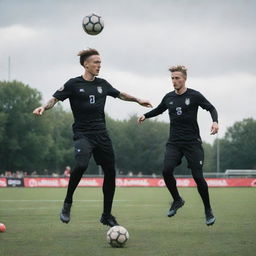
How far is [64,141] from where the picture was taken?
117m

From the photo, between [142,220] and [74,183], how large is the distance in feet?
14.4

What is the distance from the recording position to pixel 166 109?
13.7m

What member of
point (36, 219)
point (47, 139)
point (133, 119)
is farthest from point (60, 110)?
point (36, 219)

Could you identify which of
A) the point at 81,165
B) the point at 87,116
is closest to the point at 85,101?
the point at 87,116

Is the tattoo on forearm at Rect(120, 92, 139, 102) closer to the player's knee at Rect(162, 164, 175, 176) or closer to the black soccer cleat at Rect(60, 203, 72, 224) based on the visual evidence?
the player's knee at Rect(162, 164, 175, 176)

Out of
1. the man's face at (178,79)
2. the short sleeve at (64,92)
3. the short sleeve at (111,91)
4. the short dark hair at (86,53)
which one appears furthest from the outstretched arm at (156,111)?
the short sleeve at (64,92)

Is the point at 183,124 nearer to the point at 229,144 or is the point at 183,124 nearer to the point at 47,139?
the point at 47,139

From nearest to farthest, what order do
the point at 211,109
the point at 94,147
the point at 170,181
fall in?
the point at 94,147 < the point at 211,109 < the point at 170,181

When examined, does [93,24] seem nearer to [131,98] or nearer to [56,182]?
[131,98]

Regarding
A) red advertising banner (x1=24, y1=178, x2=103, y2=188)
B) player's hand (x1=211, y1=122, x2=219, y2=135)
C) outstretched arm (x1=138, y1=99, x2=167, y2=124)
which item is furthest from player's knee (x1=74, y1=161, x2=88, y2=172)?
red advertising banner (x1=24, y1=178, x2=103, y2=188)

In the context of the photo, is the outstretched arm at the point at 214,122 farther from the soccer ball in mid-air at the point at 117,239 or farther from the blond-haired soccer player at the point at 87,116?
the soccer ball in mid-air at the point at 117,239

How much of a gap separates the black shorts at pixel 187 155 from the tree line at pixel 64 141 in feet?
263

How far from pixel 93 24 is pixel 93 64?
929 millimetres

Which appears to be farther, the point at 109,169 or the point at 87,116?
the point at 109,169
